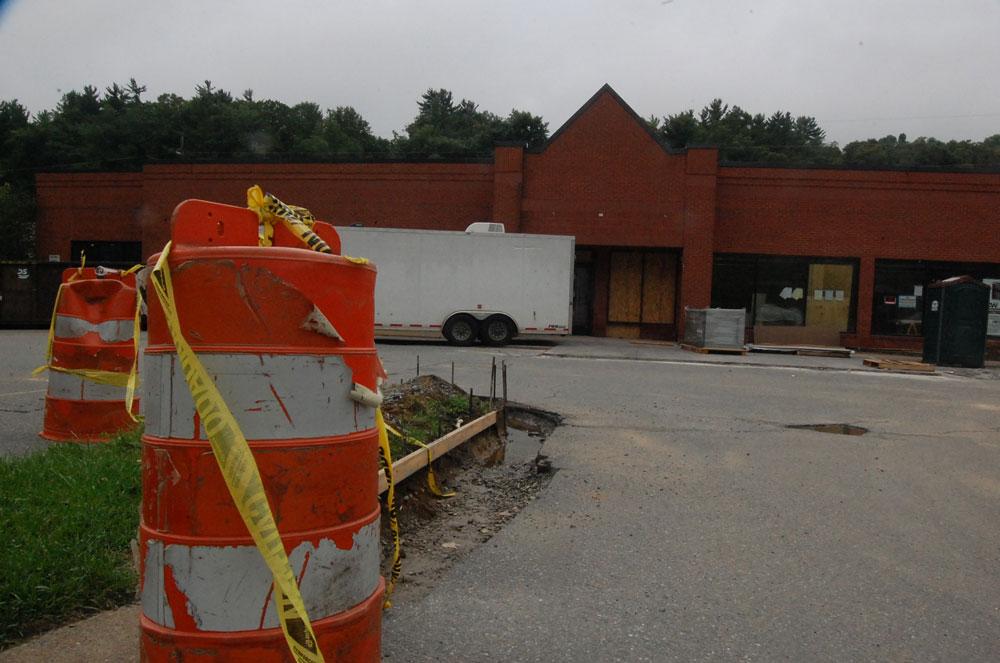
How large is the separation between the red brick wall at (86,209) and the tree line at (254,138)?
235 inches

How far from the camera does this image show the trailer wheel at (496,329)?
23.9 m

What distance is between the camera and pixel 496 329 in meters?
24.0

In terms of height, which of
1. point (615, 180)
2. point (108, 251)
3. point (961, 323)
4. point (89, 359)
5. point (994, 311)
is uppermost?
point (615, 180)

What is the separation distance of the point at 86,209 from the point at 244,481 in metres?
35.6

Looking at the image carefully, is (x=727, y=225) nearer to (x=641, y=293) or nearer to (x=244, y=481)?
(x=641, y=293)

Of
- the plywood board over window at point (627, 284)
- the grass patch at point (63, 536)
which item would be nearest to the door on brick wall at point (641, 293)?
the plywood board over window at point (627, 284)

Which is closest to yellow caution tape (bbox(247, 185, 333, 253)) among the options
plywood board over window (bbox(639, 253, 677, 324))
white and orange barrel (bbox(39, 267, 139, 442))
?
white and orange barrel (bbox(39, 267, 139, 442))

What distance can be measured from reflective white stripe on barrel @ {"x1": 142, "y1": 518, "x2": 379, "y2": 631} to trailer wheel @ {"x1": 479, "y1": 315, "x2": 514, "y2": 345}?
69.6ft

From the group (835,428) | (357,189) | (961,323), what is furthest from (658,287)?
(835,428)

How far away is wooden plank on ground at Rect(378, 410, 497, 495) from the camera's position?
5793 mm

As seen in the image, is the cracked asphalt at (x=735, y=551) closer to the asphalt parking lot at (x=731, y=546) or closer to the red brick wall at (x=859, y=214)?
the asphalt parking lot at (x=731, y=546)

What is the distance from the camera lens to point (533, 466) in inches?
327

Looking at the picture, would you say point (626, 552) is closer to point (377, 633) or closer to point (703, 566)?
point (703, 566)

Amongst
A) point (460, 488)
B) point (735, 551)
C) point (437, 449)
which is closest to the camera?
point (735, 551)
